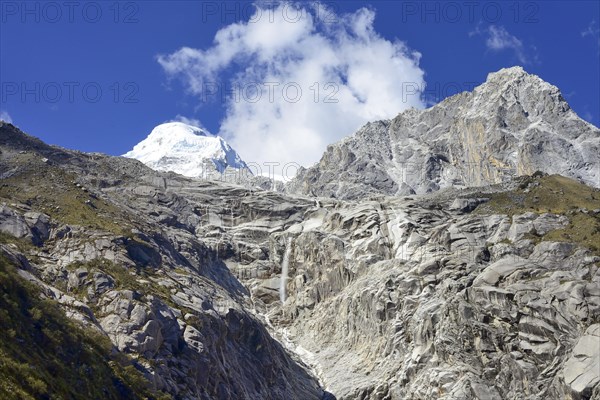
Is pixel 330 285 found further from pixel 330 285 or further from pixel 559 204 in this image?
pixel 559 204

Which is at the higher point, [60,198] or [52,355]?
[60,198]

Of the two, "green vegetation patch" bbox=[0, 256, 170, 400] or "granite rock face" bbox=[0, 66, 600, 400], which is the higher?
"granite rock face" bbox=[0, 66, 600, 400]

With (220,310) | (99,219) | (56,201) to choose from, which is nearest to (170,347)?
(220,310)

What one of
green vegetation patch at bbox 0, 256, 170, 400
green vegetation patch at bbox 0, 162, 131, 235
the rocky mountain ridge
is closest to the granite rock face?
the rocky mountain ridge

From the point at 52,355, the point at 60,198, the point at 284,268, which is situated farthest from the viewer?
the point at 284,268

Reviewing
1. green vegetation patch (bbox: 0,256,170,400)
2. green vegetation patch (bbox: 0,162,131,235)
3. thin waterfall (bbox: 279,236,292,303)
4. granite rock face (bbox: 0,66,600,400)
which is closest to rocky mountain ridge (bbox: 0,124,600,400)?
granite rock face (bbox: 0,66,600,400)

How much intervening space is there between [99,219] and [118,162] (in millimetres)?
70246

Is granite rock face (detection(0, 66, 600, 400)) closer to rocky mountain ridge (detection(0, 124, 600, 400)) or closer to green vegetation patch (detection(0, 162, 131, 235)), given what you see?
rocky mountain ridge (detection(0, 124, 600, 400))

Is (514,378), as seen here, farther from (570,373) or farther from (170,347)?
(170,347)

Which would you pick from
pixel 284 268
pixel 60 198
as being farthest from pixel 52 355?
Result: pixel 284 268

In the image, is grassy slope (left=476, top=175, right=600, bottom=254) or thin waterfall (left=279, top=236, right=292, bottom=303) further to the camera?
thin waterfall (left=279, top=236, right=292, bottom=303)

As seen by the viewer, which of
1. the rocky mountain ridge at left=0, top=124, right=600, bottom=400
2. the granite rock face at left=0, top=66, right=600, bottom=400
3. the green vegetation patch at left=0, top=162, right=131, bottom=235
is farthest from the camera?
the green vegetation patch at left=0, top=162, right=131, bottom=235

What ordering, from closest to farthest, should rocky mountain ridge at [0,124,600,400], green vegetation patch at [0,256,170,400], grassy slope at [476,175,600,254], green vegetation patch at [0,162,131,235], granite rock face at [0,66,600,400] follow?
green vegetation patch at [0,256,170,400] → rocky mountain ridge at [0,124,600,400] → granite rock face at [0,66,600,400] → green vegetation patch at [0,162,131,235] → grassy slope at [476,175,600,254]

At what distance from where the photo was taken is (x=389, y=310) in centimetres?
11412
